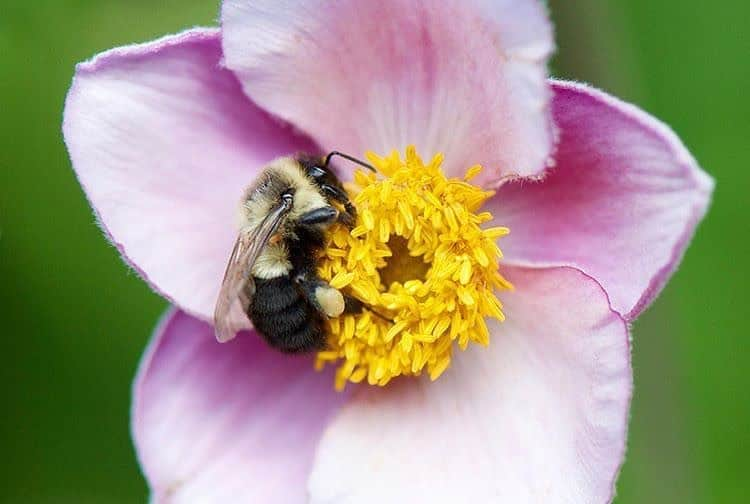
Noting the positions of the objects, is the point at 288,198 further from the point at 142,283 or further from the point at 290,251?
the point at 142,283

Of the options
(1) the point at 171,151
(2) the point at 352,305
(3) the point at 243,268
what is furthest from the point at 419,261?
(1) the point at 171,151

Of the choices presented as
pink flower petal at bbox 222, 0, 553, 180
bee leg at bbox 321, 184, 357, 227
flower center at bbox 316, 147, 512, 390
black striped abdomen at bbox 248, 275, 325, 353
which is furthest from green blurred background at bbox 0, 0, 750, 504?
black striped abdomen at bbox 248, 275, 325, 353

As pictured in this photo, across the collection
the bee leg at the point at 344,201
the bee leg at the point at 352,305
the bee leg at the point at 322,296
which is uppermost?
the bee leg at the point at 344,201

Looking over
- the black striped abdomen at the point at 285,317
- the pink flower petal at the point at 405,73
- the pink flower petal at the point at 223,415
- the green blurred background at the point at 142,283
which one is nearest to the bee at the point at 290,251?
the black striped abdomen at the point at 285,317

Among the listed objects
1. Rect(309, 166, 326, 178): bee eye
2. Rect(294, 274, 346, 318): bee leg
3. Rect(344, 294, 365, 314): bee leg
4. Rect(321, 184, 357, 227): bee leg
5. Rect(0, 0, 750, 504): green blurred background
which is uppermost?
Rect(309, 166, 326, 178): bee eye

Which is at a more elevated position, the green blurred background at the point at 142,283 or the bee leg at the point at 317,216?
the bee leg at the point at 317,216

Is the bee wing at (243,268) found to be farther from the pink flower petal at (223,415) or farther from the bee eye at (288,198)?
the pink flower petal at (223,415)

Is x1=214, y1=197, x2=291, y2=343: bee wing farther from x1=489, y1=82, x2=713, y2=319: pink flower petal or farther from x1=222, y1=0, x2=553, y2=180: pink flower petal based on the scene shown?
x1=489, y1=82, x2=713, y2=319: pink flower petal

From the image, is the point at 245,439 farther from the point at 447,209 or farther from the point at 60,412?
the point at 60,412
